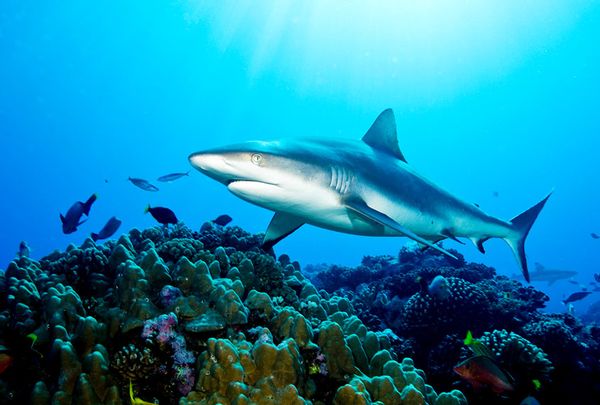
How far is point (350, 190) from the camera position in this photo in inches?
190

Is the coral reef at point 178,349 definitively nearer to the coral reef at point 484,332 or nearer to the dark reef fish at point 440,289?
the coral reef at point 484,332

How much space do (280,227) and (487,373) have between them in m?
3.26

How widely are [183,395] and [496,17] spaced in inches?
4979

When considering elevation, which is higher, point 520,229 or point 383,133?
point 383,133

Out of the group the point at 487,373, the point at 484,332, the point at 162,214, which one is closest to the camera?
the point at 487,373

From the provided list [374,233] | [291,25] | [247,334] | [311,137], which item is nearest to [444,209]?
[374,233]

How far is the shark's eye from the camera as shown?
12.3ft

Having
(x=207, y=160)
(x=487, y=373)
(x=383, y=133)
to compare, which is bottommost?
(x=487, y=373)

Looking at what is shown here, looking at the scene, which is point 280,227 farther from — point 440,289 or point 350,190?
point 440,289

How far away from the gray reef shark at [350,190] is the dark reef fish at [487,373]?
105 centimetres

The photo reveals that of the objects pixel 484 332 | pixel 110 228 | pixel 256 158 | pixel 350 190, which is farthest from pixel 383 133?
pixel 110 228

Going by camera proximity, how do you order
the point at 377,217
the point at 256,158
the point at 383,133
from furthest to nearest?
1. the point at 383,133
2. the point at 377,217
3. the point at 256,158

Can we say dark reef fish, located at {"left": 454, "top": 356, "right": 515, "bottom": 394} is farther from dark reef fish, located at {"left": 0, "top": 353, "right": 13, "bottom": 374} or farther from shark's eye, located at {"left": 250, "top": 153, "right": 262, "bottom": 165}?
dark reef fish, located at {"left": 0, "top": 353, "right": 13, "bottom": 374}

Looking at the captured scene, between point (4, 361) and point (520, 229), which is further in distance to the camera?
point (520, 229)
